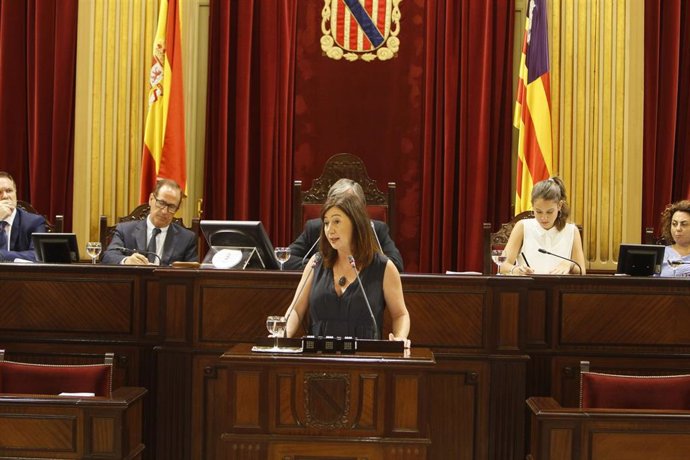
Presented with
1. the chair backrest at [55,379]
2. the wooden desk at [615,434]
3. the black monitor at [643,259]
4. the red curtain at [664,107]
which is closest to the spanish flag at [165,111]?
the chair backrest at [55,379]

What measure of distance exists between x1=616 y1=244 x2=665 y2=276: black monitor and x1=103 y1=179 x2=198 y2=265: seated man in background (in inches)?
98.5

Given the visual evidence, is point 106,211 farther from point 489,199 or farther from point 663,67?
point 663,67

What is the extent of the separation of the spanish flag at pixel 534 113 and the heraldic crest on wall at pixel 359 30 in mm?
1097

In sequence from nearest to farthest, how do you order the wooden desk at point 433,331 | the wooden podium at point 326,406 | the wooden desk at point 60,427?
the wooden podium at point 326,406 < the wooden desk at point 60,427 < the wooden desk at point 433,331

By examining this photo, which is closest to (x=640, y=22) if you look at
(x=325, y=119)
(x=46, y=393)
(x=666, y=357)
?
(x=325, y=119)

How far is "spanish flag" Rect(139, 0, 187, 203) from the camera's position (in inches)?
252

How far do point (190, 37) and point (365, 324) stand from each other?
3.98 metres

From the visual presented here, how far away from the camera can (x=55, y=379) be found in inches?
143

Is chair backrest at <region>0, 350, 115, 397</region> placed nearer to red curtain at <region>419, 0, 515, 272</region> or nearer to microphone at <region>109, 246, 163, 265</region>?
microphone at <region>109, 246, 163, 265</region>

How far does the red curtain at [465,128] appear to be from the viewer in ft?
21.7

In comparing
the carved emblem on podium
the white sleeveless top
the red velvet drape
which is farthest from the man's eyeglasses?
the carved emblem on podium

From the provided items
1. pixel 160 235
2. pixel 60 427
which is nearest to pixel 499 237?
pixel 160 235

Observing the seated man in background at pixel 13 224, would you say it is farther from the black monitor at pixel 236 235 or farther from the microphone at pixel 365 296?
the microphone at pixel 365 296

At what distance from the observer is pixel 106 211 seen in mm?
6629
